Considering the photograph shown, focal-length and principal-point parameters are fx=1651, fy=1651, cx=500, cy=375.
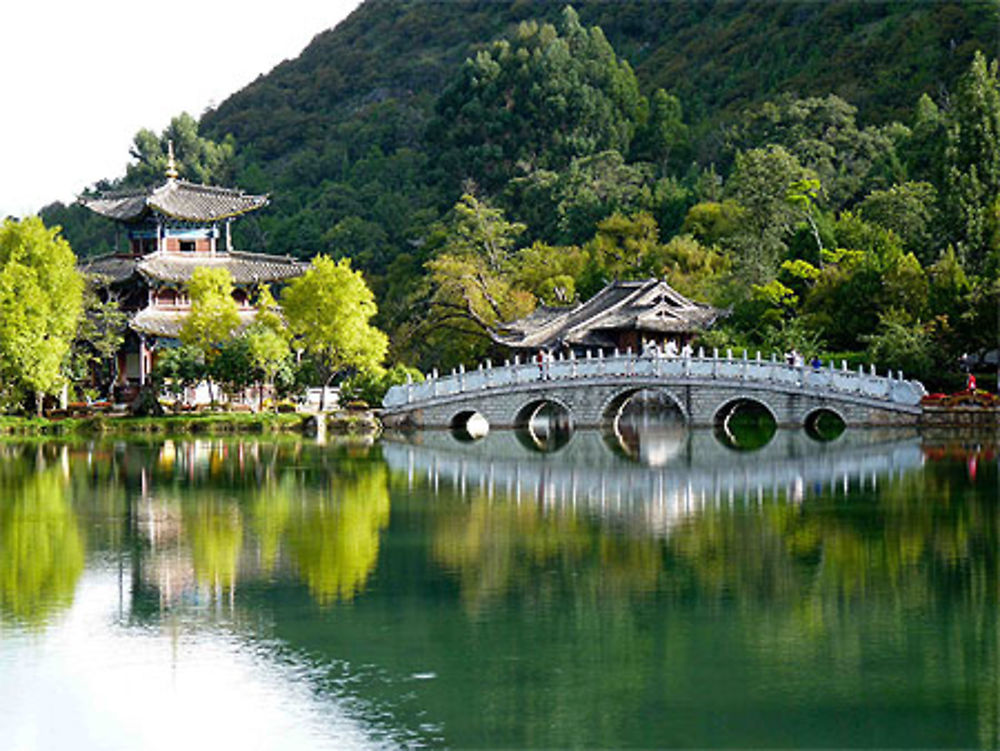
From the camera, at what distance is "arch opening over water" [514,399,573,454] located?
4044 cm

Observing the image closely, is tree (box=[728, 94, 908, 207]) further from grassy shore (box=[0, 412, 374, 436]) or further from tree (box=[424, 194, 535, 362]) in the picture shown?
grassy shore (box=[0, 412, 374, 436])

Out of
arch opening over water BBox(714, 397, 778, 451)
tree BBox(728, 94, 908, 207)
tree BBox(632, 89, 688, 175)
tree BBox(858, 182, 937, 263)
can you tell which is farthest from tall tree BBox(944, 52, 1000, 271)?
tree BBox(632, 89, 688, 175)

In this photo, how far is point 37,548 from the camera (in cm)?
2194

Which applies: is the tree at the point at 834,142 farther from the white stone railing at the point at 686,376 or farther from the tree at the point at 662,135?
the white stone railing at the point at 686,376

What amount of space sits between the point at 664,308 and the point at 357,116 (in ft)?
232

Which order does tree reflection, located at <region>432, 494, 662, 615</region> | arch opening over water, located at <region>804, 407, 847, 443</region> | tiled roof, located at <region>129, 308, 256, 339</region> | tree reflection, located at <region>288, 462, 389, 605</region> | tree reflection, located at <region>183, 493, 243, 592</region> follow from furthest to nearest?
tiled roof, located at <region>129, 308, 256, 339</region> → arch opening over water, located at <region>804, 407, 847, 443</region> → tree reflection, located at <region>183, 493, 243, 592</region> → tree reflection, located at <region>288, 462, 389, 605</region> → tree reflection, located at <region>432, 494, 662, 615</region>

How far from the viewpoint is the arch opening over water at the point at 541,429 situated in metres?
40.4

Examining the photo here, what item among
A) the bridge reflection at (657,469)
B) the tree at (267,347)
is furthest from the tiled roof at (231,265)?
the bridge reflection at (657,469)

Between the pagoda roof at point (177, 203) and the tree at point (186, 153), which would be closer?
the pagoda roof at point (177, 203)

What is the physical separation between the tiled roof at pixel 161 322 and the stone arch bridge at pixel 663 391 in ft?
31.6

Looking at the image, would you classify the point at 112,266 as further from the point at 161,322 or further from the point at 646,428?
the point at 646,428

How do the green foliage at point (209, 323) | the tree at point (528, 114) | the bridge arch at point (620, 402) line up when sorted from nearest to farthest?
the bridge arch at point (620, 402) → the green foliage at point (209, 323) → the tree at point (528, 114)

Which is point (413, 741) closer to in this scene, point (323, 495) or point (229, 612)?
point (229, 612)

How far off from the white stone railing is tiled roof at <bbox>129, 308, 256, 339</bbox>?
9401mm
